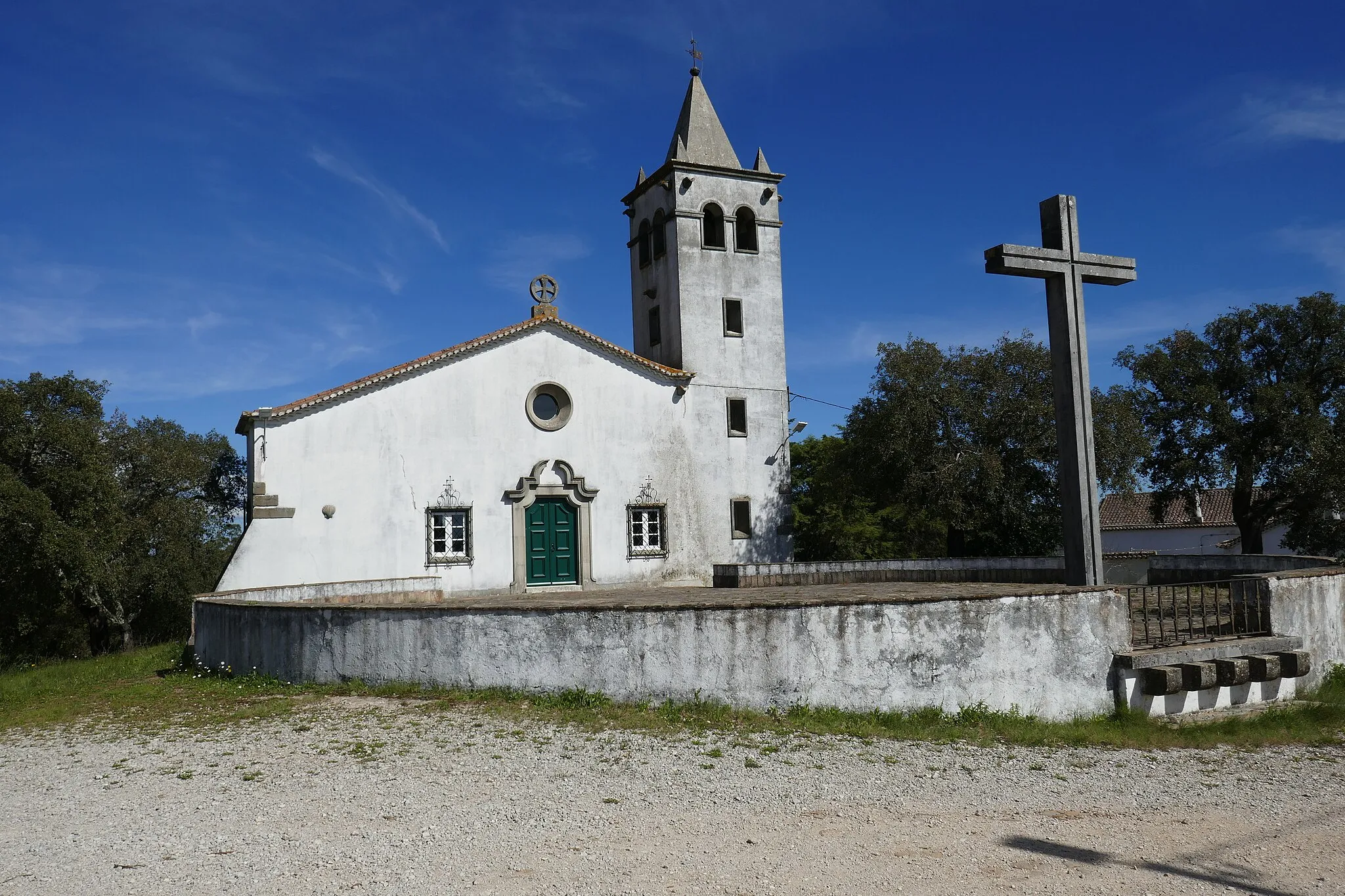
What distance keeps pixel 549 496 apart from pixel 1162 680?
14402 mm

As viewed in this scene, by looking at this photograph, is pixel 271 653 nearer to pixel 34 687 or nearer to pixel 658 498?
pixel 34 687

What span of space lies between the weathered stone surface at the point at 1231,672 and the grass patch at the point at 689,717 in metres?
0.42

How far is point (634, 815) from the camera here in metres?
6.68

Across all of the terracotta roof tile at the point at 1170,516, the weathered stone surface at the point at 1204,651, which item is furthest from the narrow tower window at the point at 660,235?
the terracotta roof tile at the point at 1170,516

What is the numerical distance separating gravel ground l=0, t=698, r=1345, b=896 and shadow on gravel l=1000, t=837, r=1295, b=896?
2cm

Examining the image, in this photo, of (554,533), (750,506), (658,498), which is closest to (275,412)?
(554,533)

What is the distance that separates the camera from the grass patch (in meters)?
9.29

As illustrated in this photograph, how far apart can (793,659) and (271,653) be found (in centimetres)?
618

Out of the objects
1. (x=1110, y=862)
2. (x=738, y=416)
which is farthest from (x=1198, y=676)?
(x=738, y=416)

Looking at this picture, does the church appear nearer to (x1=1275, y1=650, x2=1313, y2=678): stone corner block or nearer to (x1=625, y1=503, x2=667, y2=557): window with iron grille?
(x1=625, y1=503, x2=667, y2=557): window with iron grille

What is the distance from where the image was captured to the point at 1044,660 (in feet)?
34.2

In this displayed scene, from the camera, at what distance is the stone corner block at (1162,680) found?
34.2 feet

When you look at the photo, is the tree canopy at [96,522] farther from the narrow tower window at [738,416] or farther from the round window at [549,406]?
the narrow tower window at [738,416]

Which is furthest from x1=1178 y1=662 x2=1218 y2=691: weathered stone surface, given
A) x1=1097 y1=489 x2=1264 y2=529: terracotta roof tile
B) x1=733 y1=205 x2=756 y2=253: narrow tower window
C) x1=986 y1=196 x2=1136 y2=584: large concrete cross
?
x1=1097 y1=489 x2=1264 y2=529: terracotta roof tile
